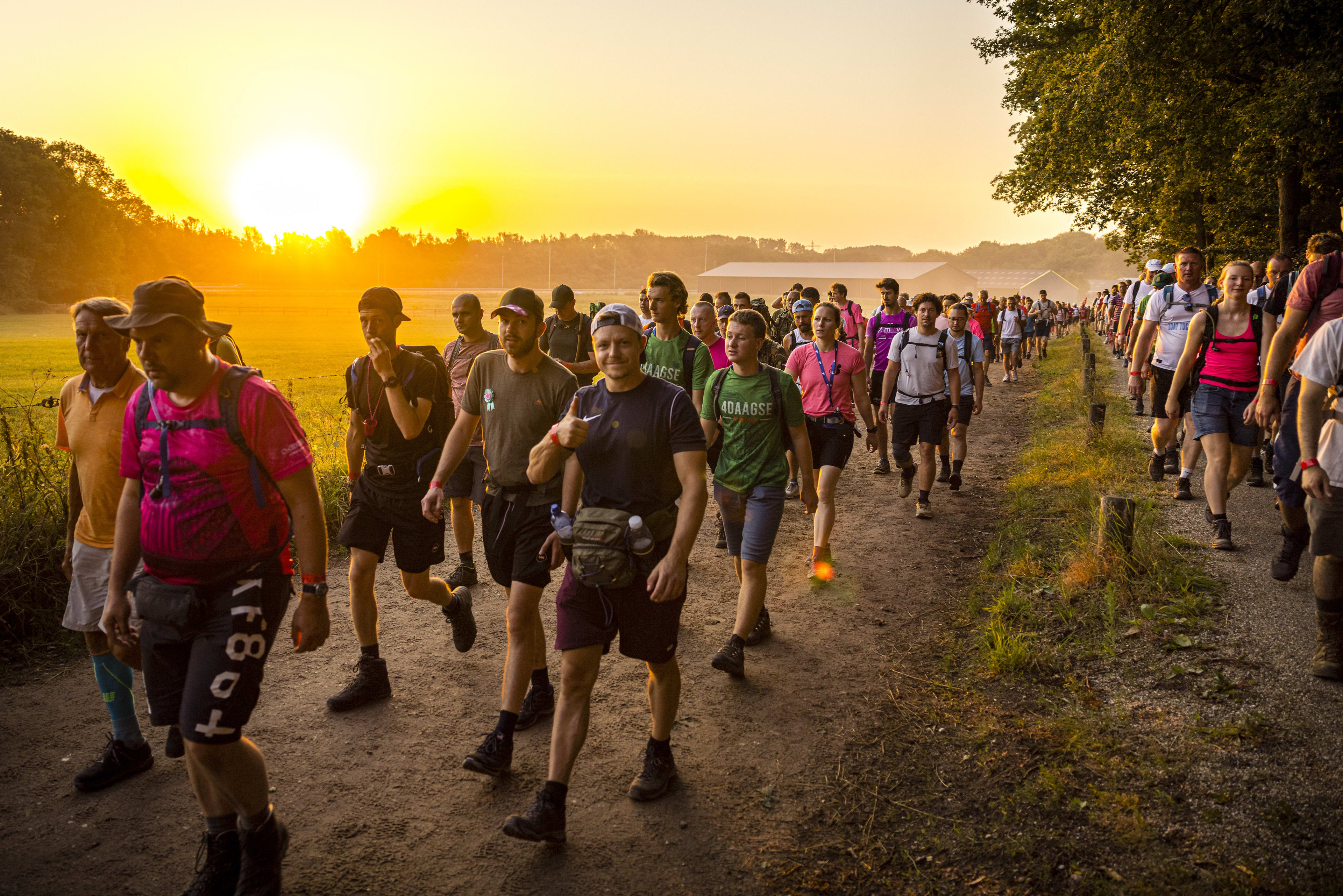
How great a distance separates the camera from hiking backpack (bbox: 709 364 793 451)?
5098 mm

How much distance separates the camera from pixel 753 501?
5.14m

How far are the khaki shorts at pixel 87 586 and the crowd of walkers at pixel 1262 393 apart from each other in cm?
559

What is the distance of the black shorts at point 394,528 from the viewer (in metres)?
4.61

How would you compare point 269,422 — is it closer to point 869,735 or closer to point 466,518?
point 869,735

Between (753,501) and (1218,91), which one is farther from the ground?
(1218,91)

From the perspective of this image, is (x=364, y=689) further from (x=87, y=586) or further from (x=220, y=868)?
(x=220, y=868)

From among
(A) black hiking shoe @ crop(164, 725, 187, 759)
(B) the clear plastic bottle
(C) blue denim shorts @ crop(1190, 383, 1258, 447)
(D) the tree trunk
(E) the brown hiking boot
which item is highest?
(D) the tree trunk

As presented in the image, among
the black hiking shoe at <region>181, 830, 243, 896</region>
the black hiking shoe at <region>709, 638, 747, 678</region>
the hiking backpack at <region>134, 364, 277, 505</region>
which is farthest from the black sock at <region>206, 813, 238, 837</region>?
the black hiking shoe at <region>709, 638, 747, 678</region>

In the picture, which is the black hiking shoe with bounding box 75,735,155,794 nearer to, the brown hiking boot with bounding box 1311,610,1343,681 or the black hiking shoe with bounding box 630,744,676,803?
the black hiking shoe with bounding box 630,744,676,803

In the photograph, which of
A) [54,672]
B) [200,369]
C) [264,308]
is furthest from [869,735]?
[264,308]

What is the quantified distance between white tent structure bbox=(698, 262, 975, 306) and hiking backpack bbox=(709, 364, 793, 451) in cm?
8996

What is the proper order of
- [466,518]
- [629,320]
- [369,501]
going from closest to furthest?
[629,320]
[369,501]
[466,518]

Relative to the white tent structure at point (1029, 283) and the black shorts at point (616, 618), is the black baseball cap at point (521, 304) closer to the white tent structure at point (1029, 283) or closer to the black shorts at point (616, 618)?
the black shorts at point (616, 618)

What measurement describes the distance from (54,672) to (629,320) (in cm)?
439
